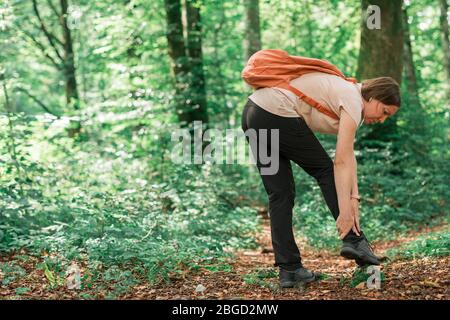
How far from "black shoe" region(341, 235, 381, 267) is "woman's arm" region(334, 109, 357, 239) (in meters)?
0.09

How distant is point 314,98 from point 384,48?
6552mm

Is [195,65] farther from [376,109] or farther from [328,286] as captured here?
[328,286]

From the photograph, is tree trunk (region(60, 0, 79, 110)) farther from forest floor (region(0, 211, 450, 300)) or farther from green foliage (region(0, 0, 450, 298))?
forest floor (region(0, 211, 450, 300))

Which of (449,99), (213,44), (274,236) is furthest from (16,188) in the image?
(449,99)

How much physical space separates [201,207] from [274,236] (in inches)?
166

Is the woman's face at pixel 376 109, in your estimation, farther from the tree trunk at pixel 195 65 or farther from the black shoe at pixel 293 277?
the tree trunk at pixel 195 65

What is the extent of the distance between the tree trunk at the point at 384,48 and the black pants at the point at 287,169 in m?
6.00

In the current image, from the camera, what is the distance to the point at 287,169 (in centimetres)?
438

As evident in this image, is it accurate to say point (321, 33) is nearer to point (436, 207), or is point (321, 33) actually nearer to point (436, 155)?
point (436, 155)

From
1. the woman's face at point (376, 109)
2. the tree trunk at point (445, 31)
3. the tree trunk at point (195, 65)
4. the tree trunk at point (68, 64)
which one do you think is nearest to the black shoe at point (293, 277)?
the woman's face at point (376, 109)

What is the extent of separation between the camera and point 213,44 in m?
15.8

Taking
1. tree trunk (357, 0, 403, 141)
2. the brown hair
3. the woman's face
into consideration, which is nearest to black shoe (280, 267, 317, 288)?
the woman's face

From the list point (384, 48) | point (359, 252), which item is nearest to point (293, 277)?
point (359, 252)

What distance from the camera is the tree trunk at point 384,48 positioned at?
10102 millimetres
